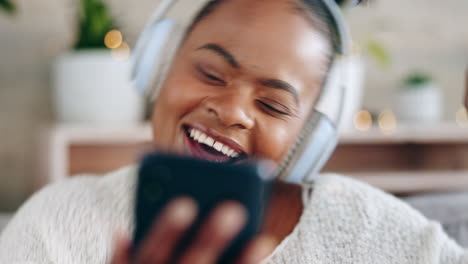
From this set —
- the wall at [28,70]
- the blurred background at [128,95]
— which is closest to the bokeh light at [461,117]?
the blurred background at [128,95]

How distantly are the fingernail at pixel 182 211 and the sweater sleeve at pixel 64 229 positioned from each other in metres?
0.19

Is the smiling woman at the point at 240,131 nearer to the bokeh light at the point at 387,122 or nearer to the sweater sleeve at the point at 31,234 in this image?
the sweater sleeve at the point at 31,234

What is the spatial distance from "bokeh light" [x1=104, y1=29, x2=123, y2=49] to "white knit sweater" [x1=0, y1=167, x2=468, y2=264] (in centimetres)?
101

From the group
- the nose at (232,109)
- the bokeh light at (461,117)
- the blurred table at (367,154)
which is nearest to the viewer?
the nose at (232,109)

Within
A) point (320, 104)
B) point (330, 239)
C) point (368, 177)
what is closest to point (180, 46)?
point (320, 104)

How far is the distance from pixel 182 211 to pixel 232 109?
0.54 ft

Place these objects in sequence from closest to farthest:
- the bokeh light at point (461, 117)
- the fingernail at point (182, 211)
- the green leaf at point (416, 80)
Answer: the fingernail at point (182, 211) → the green leaf at point (416, 80) → the bokeh light at point (461, 117)

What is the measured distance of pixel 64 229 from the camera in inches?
21.5

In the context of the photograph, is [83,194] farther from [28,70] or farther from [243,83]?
[28,70]

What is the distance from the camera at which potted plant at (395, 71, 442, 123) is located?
183 centimetres

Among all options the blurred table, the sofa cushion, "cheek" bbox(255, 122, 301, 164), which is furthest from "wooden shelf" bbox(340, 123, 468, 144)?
"cheek" bbox(255, 122, 301, 164)

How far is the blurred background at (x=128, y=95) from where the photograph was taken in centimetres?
149

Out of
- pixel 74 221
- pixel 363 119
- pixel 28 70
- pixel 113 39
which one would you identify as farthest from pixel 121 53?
pixel 74 221

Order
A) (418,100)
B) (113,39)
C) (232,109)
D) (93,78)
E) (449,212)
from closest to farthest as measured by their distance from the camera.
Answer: (232,109) < (449,212) < (93,78) < (113,39) < (418,100)
